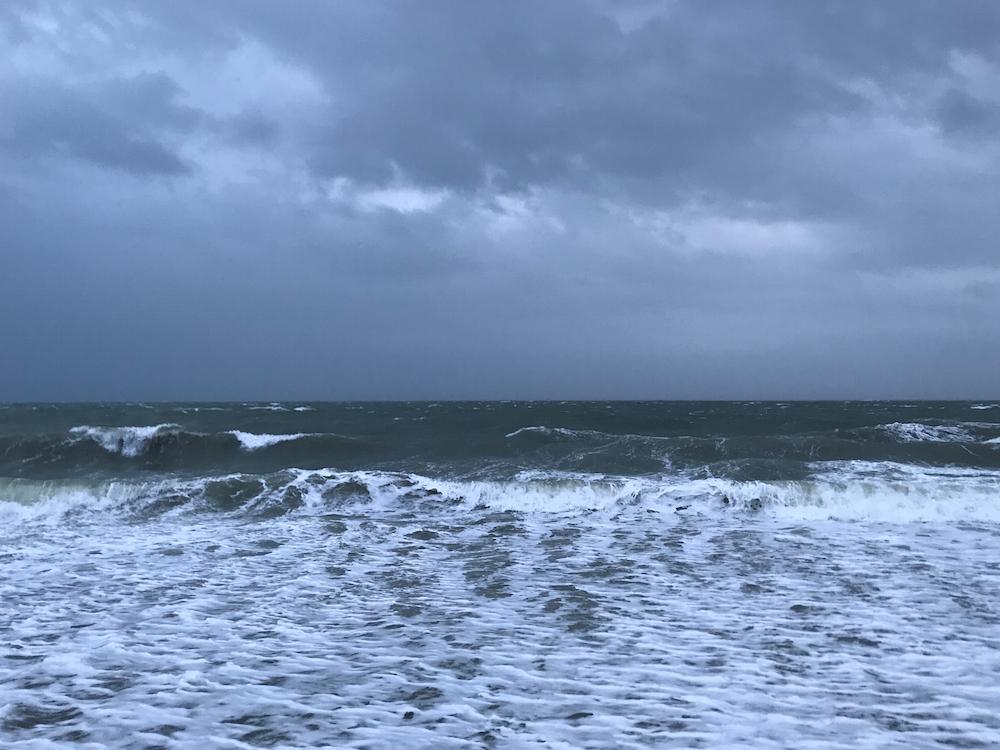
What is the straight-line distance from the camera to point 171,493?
1535 cm

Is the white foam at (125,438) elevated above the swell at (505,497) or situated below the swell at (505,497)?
above

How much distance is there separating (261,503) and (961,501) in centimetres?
1467

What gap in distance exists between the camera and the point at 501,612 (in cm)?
715

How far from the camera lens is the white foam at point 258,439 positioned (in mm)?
25516

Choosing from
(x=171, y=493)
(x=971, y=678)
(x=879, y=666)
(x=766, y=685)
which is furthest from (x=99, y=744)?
(x=171, y=493)

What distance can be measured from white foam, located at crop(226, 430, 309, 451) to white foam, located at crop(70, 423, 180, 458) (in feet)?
9.46

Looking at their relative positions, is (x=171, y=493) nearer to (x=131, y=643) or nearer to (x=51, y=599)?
(x=51, y=599)

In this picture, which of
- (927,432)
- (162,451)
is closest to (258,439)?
(162,451)

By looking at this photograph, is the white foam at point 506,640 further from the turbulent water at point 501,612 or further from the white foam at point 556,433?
the white foam at point 556,433

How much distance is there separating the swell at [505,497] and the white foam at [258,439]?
918 centimetres

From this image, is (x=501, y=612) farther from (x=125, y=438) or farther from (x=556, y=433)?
(x=125, y=438)

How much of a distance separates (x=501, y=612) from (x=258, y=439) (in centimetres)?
2130

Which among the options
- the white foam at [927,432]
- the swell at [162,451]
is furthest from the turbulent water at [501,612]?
the white foam at [927,432]

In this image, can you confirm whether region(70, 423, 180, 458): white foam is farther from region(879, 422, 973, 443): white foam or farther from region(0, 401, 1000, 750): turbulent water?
region(879, 422, 973, 443): white foam
